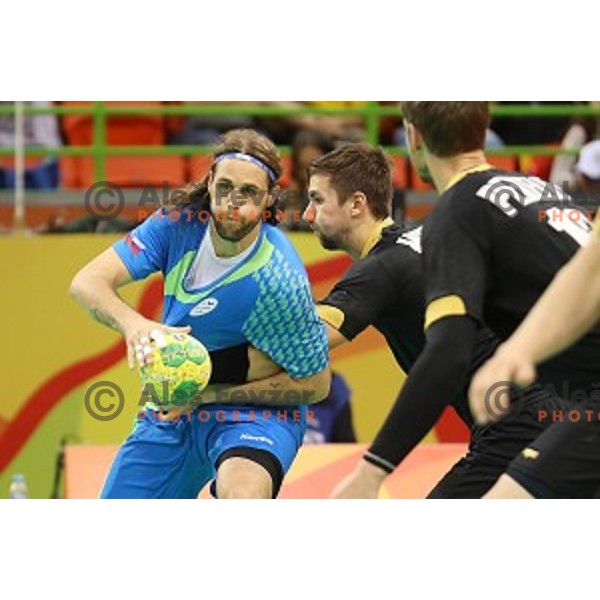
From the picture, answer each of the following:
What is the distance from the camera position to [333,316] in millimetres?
8203

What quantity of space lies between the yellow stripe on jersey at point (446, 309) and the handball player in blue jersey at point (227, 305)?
83.7 inches

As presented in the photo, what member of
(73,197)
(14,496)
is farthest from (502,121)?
(14,496)

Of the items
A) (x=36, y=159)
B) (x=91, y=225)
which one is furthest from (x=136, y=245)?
(x=36, y=159)

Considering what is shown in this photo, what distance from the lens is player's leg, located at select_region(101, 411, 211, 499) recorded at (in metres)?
8.73

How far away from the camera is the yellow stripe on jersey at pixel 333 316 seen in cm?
818

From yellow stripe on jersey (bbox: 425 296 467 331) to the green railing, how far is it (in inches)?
262

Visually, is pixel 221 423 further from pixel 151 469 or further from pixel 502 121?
pixel 502 121

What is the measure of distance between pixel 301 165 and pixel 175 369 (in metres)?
4.98

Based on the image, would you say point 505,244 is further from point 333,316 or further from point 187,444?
point 187,444

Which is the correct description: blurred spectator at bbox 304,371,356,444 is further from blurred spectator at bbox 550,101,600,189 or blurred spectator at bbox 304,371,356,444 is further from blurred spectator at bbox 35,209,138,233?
blurred spectator at bbox 550,101,600,189

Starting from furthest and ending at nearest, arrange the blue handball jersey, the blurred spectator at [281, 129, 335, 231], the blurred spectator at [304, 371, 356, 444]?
the blurred spectator at [281, 129, 335, 231] < the blurred spectator at [304, 371, 356, 444] < the blue handball jersey

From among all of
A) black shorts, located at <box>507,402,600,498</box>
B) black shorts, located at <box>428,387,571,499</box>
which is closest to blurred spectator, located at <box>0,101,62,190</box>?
black shorts, located at <box>428,387,571,499</box>

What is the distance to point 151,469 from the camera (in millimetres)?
8727

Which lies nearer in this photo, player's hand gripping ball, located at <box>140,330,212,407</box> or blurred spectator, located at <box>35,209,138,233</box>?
player's hand gripping ball, located at <box>140,330,212,407</box>
